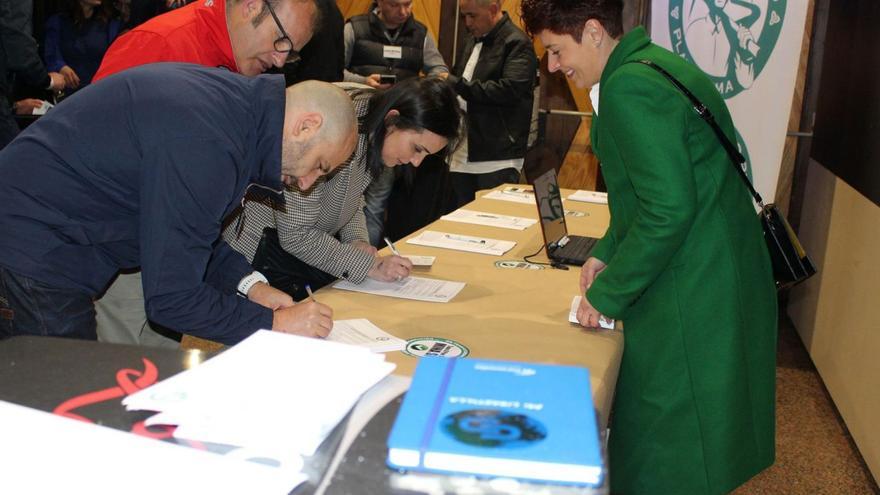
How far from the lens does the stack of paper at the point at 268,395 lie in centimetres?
68

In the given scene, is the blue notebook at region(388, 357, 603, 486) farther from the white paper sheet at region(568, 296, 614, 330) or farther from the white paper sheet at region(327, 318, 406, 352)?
the white paper sheet at region(568, 296, 614, 330)

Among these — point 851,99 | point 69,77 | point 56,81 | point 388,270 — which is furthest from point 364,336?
point 69,77

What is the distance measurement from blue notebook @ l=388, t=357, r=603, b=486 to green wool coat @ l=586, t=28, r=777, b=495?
2.67ft

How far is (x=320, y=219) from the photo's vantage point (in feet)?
7.12

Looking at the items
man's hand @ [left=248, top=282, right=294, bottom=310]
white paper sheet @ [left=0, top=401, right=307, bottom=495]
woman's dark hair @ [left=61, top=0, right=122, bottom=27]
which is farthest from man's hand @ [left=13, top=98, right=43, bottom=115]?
white paper sheet @ [left=0, top=401, right=307, bottom=495]

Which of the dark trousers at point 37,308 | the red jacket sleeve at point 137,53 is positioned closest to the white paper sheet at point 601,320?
the dark trousers at point 37,308

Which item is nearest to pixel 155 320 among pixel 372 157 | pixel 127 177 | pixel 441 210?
pixel 127 177

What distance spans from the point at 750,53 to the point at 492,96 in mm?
1139

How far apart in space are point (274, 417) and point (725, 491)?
4.09ft

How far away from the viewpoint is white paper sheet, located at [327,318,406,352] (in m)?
1.55

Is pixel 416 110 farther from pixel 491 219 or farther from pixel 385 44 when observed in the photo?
pixel 385 44

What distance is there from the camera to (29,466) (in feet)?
2.02

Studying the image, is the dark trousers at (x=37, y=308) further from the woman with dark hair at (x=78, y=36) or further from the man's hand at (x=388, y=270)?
the woman with dark hair at (x=78, y=36)

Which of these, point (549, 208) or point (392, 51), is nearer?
point (549, 208)
